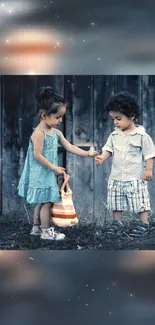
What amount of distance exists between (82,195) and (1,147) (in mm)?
331

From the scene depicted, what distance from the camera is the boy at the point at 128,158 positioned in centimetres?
167

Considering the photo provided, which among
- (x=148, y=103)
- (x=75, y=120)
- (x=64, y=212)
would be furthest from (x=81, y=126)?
(x=64, y=212)

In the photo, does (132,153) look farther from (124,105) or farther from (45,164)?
(45,164)

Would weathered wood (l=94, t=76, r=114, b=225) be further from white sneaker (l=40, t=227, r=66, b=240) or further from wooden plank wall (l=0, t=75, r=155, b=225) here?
white sneaker (l=40, t=227, r=66, b=240)

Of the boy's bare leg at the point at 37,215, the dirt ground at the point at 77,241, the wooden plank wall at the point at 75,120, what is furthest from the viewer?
the wooden plank wall at the point at 75,120

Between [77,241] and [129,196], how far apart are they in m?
0.24

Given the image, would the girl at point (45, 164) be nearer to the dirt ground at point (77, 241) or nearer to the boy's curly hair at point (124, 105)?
the dirt ground at point (77, 241)

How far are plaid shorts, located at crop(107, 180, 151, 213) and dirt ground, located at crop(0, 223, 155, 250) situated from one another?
9 centimetres

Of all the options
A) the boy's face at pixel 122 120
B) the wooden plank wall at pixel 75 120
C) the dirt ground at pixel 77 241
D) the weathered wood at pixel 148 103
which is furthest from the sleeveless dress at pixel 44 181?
the weathered wood at pixel 148 103

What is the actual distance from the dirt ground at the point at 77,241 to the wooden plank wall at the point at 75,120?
170mm

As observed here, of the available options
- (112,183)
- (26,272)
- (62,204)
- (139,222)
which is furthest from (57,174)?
(26,272)

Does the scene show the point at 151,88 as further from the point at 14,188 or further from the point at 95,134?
the point at 14,188

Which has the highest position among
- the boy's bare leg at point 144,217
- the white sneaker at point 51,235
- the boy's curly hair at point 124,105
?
the boy's curly hair at point 124,105

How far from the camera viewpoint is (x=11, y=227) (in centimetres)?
179
